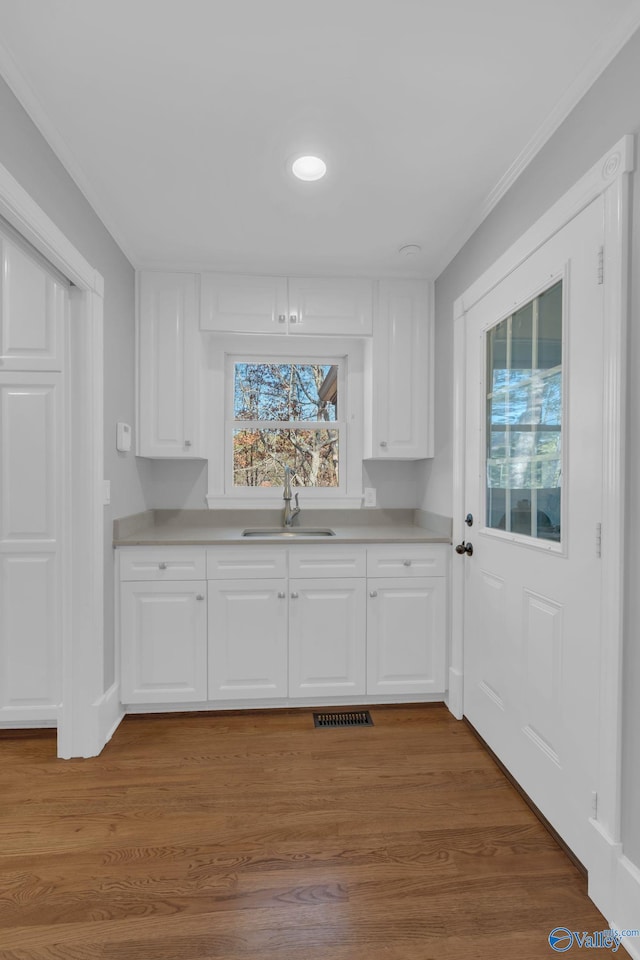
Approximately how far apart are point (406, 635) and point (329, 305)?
6.21ft

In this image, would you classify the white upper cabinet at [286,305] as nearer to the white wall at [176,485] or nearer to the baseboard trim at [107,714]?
the white wall at [176,485]

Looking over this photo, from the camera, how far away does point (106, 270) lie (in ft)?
7.28

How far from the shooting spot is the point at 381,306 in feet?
9.02

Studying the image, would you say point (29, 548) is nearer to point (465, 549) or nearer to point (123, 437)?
point (123, 437)

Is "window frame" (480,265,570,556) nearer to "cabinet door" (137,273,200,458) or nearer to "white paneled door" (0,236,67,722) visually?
"cabinet door" (137,273,200,458)

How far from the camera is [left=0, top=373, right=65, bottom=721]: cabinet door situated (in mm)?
2115

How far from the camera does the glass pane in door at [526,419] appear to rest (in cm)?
159

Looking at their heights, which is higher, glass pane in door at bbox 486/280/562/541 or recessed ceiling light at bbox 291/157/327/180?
recessed ceiling light at bbox 291/157/327/180

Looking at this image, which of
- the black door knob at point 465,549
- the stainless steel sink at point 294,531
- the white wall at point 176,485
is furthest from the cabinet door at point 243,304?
the black door knob at point 465,549

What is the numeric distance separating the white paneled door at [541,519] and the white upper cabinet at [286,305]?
0.77m

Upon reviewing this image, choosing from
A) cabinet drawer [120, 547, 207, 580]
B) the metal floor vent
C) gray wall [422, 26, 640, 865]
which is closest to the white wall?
cabinet drawer [120, 547, 207, 580]

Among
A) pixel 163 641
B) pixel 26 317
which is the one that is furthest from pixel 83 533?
pixel 26 317

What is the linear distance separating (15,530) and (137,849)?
4.62ft

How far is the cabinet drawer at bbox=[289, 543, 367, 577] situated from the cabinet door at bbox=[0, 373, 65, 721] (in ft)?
3.58
